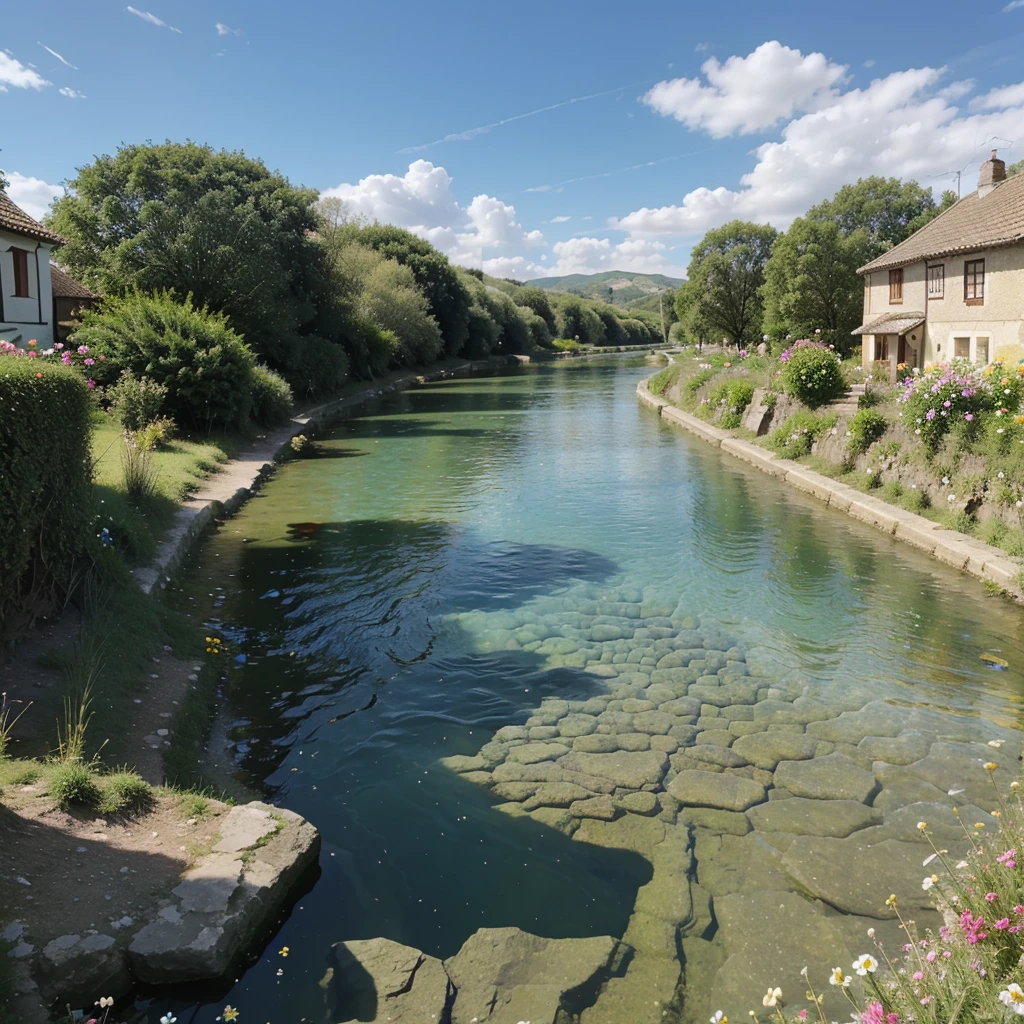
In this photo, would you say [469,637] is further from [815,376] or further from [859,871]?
[815,376]

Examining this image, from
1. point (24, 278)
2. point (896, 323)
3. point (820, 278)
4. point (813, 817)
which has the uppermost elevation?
point (820, 278)

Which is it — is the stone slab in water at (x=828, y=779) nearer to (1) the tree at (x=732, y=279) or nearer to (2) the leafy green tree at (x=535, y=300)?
(1) the tree at (x=732, y=279)

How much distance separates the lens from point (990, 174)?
1070 inches

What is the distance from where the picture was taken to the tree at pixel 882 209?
39.5 metres

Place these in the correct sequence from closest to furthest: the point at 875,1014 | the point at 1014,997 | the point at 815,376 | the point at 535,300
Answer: the point at 1014,997 → the point at 875,1014 → the point at 815,376 → the point at 535,300

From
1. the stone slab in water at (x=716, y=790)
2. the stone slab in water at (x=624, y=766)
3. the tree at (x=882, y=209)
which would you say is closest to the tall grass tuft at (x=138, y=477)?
the stone slab in water at (x=624, y=766)

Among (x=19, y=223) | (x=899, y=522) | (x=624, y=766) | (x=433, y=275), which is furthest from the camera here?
(x=433, y=275)

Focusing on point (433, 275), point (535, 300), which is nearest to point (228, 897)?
point (433, 275)

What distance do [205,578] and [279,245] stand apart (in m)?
24.8

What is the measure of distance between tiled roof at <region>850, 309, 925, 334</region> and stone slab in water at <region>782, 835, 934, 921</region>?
85.8 feet

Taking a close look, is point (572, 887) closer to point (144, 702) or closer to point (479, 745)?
point (479, 745)

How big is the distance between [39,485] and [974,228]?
26.1 meters

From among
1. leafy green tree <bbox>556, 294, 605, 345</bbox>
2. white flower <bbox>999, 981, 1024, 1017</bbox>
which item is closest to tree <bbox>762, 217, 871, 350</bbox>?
white flower <bbox>999, 981, 1024, 1017</bbox>

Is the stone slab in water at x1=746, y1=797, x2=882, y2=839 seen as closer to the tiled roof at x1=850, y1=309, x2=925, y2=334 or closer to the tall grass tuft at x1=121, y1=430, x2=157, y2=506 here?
the tall grass tuft at x1=121, y1=430, x2=157, y2=506
